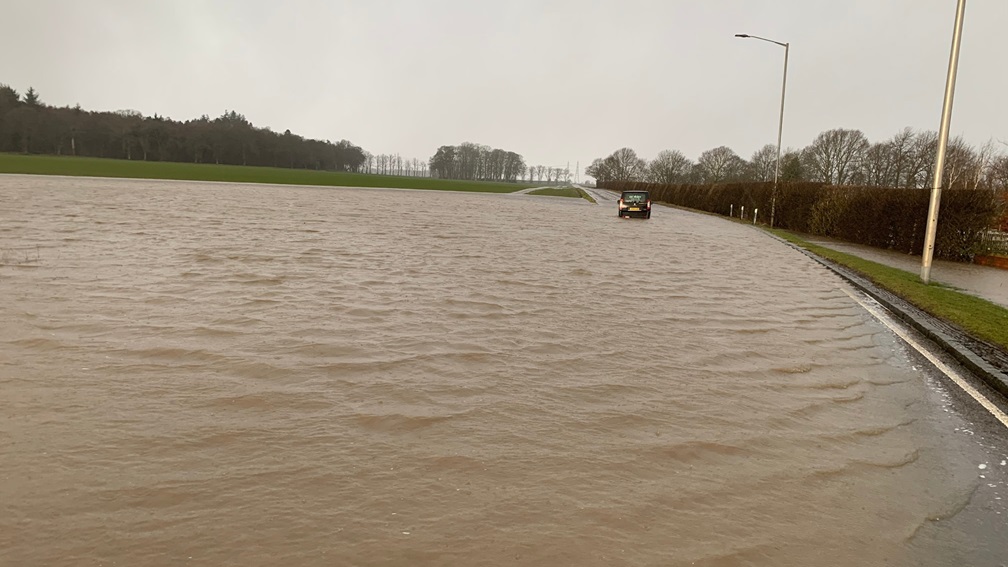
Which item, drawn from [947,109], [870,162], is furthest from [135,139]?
[947,109]

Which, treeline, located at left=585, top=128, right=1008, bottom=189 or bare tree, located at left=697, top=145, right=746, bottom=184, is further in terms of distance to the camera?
bare tree, located at left=697, top=145, right=746, bottom=184

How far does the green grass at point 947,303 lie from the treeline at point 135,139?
439ft

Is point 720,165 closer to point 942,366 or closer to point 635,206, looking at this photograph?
point 635,206

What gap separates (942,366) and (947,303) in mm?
5157

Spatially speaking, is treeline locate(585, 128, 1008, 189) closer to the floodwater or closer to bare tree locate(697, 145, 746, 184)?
bare tree locate(697, 145, 746, 184)

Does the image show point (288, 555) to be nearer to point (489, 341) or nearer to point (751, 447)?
point (751, 447)

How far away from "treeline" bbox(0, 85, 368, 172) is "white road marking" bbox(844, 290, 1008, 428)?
135581 millimetres

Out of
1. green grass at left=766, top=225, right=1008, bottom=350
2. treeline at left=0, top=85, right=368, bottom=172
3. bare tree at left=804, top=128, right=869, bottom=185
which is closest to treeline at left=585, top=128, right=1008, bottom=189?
bare tree at left=804, top=128, right=869, bottom=185

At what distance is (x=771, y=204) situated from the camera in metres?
39.1

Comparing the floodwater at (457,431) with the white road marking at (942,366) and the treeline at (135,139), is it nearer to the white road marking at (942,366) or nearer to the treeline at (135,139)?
the white road marking at (942,366)

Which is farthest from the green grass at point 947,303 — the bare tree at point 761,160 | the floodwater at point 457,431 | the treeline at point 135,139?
the treeline at point 135,139

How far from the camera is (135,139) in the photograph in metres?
128

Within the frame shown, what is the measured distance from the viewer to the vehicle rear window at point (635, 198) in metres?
41.3

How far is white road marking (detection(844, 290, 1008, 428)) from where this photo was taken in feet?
19.9
